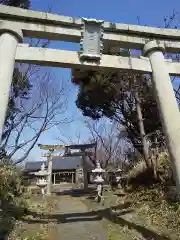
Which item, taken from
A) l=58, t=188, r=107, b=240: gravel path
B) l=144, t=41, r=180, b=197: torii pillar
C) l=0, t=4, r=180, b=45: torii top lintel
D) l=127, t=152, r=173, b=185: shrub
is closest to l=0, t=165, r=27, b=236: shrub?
l=58, t=188, r=107, b=240: gravel path

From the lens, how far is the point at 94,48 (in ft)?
Answer: 19.8

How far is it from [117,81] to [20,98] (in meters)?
5.59

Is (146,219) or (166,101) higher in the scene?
(166,101)

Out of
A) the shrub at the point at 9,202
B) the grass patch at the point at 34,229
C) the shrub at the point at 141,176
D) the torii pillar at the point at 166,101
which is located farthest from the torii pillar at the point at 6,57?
the shrub at the point at 141,176

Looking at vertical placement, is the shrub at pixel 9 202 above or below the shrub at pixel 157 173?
below

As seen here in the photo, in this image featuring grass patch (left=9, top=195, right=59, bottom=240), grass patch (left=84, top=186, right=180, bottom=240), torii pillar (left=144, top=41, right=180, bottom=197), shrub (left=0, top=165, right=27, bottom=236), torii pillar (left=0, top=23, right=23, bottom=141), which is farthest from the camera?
shrub (left=0, top=165, right=27, bottom=236)

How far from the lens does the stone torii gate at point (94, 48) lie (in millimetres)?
5398

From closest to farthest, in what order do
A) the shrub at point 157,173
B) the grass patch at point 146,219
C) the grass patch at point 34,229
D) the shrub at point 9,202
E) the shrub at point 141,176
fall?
the grass patch at point 146,219
the grass patch at point 34,229
the shrub at point 9,202
the shrub at point 157,173
the shrub at point 141,176

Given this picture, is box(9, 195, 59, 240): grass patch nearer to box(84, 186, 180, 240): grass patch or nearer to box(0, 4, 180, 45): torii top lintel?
box(84, 186, 180, 240): grass patch

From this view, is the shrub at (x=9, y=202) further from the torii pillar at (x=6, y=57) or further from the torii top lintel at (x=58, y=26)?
the torii top lintel at (x=58, y=26)

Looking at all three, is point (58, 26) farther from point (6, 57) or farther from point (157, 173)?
point (157, 173)

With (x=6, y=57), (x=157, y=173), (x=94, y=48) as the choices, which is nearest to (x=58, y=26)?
(x=94, y=48)

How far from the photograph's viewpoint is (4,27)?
5.72m

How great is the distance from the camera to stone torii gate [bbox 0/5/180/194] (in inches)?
213
